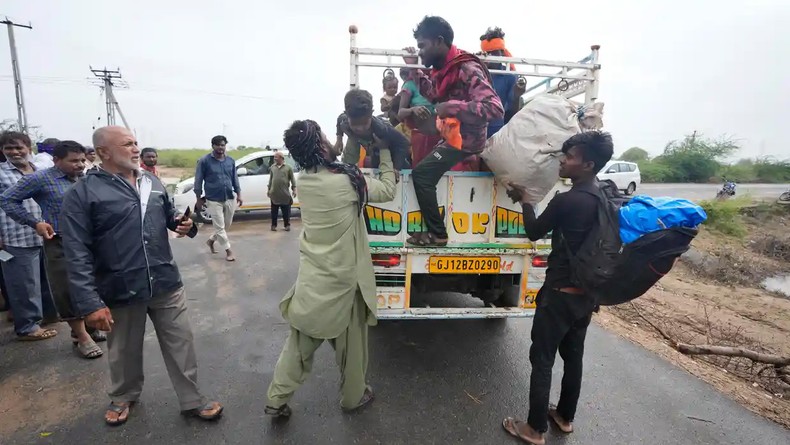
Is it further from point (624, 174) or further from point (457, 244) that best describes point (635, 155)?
point (457, 244)

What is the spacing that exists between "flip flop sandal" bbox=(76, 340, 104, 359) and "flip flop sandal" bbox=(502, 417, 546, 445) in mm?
3270

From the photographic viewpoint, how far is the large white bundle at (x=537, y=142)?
99.6 inches

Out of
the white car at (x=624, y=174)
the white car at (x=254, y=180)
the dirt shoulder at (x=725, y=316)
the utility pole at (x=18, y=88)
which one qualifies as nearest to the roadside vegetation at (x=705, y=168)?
the white car at (x=624, y=174)

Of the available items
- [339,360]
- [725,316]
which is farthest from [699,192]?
[339,360]

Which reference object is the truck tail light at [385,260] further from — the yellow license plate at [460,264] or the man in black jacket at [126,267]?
the man in black jacket at [126,267]

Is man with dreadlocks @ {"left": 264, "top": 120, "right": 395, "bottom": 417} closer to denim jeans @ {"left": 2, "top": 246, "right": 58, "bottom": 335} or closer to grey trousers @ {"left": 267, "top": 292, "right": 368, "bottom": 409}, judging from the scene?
grey trousers @ {"left": 267, "top": 292, "right": 368, "bottom": 409}

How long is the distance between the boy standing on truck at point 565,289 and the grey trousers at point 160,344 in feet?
6.81

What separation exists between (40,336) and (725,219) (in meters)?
16.7

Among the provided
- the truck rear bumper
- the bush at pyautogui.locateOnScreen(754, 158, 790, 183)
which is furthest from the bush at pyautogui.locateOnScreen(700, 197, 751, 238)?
the bush at pyautogui.locateOnScreen(754, 158, 790, 183)

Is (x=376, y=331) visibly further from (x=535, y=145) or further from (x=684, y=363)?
(x=684, y=363)

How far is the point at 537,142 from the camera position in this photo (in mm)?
2555

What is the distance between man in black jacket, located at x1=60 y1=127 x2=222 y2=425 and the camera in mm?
2150

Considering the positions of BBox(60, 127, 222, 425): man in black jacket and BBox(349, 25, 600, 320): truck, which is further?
BBox(349, 25, 600, 320): truck

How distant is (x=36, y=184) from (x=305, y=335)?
2511 millimetres
